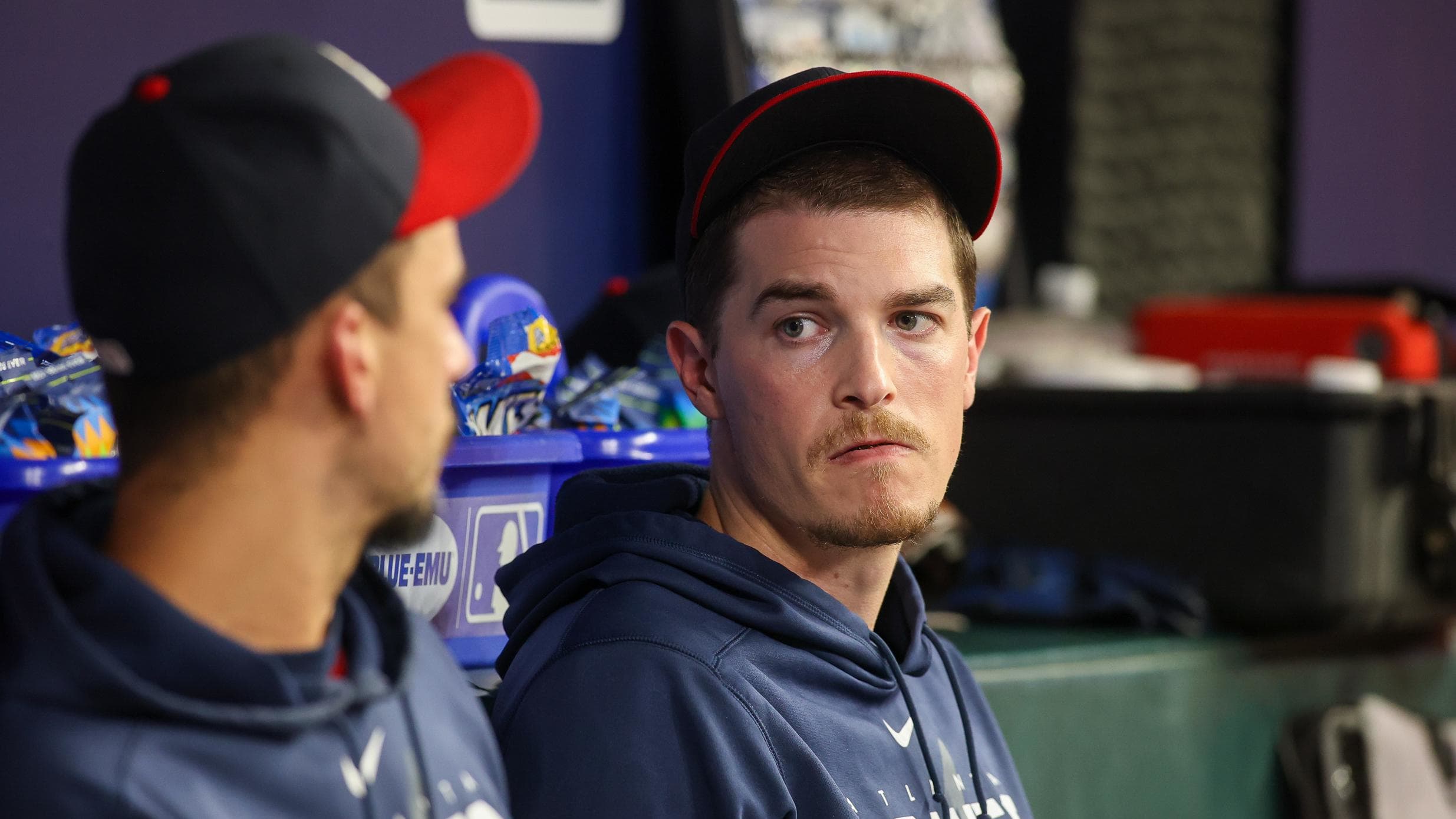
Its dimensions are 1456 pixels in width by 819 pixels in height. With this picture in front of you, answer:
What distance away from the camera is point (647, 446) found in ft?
5.27

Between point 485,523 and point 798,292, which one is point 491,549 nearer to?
point 485,523

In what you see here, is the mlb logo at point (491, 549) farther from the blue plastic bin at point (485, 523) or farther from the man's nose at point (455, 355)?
the man's nose at point (455, 355)

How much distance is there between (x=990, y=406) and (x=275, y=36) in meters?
2.07

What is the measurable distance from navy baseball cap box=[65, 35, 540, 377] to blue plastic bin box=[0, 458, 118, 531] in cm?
35

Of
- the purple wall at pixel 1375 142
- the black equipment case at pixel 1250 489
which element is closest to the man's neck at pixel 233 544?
the black equipment case at pixel 1250 489

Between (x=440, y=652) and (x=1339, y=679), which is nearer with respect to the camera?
(x=440, y=652)

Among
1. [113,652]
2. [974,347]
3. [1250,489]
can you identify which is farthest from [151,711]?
[1250,489]

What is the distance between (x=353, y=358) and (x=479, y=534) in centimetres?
67

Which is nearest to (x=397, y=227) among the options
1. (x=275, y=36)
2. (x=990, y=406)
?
(x=275, y=36)

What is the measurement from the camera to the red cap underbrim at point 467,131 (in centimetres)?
92

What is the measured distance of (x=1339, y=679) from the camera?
9.11 ft

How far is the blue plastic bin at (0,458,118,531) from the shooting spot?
1.19 meters

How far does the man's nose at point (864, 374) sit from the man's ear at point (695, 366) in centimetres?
13

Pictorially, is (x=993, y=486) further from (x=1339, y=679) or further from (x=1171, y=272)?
(x=1171, y=272)
